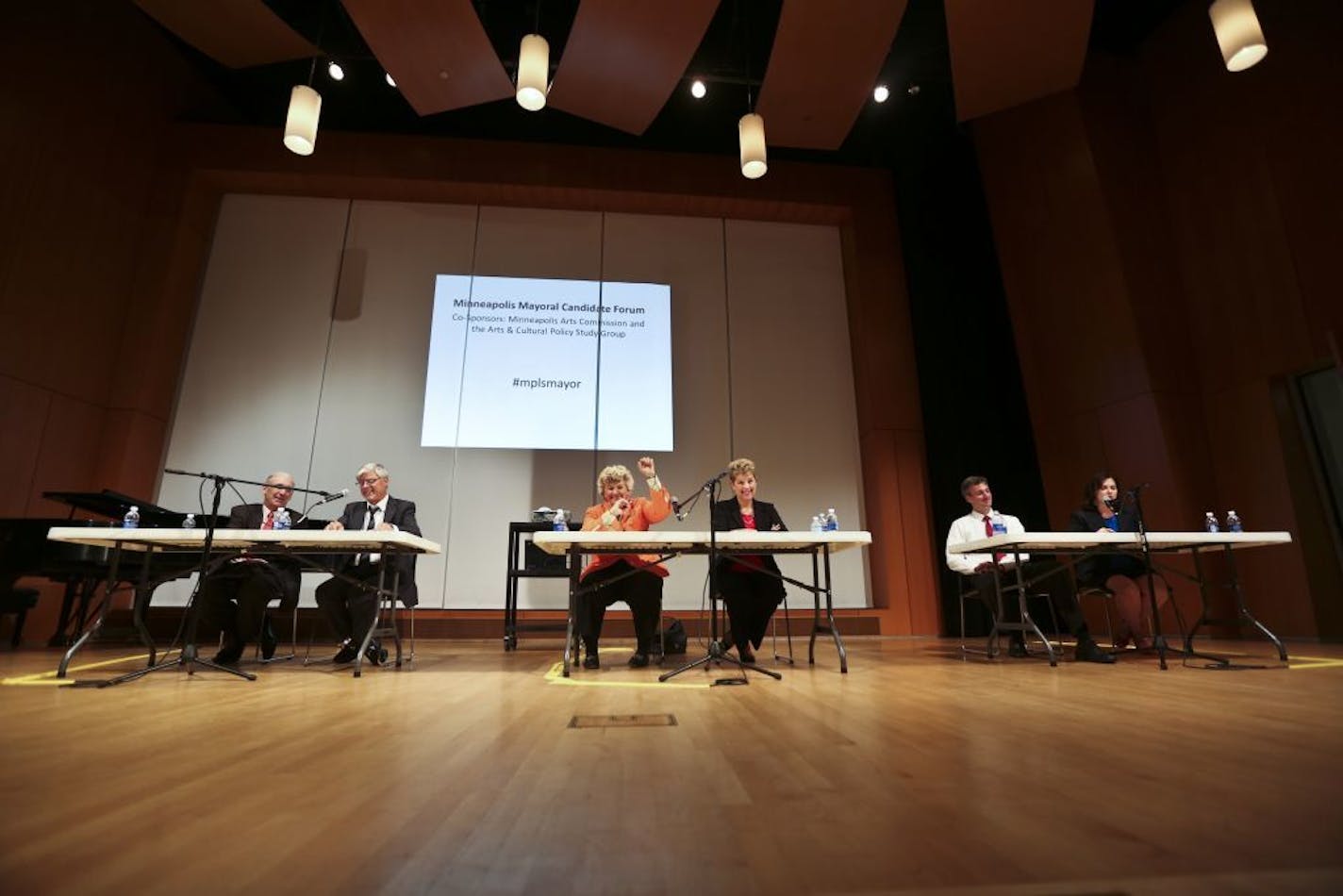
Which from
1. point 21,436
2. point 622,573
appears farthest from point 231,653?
point 21,436

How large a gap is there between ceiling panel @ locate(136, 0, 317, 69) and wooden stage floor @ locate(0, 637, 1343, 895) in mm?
4647

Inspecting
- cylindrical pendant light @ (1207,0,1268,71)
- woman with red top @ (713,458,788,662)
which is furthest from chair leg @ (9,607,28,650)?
cylindrical pendant light @ (1207,0,1268,71)

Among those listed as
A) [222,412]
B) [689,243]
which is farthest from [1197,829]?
[222,412]

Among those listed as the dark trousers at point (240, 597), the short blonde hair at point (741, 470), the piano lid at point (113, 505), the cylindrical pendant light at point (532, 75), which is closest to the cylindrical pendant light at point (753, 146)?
the cylindrical pendant light at point (532, 75)

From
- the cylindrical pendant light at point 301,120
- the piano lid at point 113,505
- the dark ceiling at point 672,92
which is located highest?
the dark ceiling at point 672,92

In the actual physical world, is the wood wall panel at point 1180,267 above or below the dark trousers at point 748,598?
above

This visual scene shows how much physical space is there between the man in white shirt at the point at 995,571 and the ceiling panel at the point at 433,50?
14.3 feet

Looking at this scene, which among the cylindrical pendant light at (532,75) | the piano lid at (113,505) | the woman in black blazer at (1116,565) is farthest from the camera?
the piano lid at (113,505)

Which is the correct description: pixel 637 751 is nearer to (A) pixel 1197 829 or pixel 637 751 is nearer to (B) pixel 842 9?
(A) pixel 1197 829

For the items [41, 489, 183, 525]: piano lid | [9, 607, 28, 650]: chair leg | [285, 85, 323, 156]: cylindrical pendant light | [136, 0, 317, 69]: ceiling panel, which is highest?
[136, 0, 317, 69]: ceiling panel

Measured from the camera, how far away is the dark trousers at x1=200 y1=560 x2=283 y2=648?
10.9ft

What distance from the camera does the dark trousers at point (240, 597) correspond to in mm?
3334

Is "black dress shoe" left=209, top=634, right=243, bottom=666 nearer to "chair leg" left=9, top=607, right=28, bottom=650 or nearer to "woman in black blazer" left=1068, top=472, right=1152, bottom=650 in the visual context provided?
"chair leg" left=9, top=607, right=28, bottom=650

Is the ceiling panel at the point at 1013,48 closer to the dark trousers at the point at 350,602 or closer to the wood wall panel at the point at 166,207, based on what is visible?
the wood wall panel at the point at 166,207
